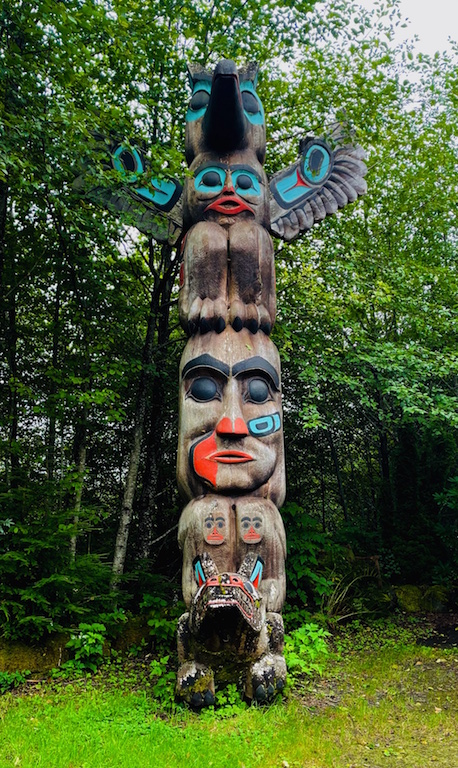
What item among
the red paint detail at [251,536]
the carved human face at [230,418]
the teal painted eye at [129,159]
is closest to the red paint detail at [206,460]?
the carved human face at [230,418]

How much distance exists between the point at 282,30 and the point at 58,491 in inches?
239

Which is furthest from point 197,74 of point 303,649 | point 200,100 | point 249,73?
point 303,649

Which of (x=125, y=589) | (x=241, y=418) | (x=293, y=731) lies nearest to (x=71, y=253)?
(x=241, y=418)

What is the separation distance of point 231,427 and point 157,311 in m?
2.72

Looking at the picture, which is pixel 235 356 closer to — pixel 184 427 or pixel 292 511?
pixel 184 427

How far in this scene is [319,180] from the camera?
20.4 feet

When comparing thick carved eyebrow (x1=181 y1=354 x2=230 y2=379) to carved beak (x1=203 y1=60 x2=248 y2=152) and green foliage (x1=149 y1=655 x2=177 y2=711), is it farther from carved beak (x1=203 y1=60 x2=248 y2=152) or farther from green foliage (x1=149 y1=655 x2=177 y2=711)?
green foliage (x1=149 y1=655 x2=177 y2=711)

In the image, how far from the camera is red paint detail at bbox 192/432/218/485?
14.9 feet

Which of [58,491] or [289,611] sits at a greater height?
[58,491]

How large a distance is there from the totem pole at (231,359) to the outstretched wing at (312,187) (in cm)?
1

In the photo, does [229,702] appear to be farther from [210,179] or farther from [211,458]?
[210,179]

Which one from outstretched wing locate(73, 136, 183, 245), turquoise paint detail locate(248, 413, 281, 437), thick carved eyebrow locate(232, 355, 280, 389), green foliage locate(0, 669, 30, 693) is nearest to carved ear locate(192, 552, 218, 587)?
turquoise paint detail locate(248, 413, 281, 437)

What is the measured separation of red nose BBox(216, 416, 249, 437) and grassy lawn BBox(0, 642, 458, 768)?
6.37 feet

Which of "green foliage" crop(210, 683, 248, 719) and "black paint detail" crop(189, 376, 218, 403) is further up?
"black paint detail" crop(189, 376, 218, 403)
